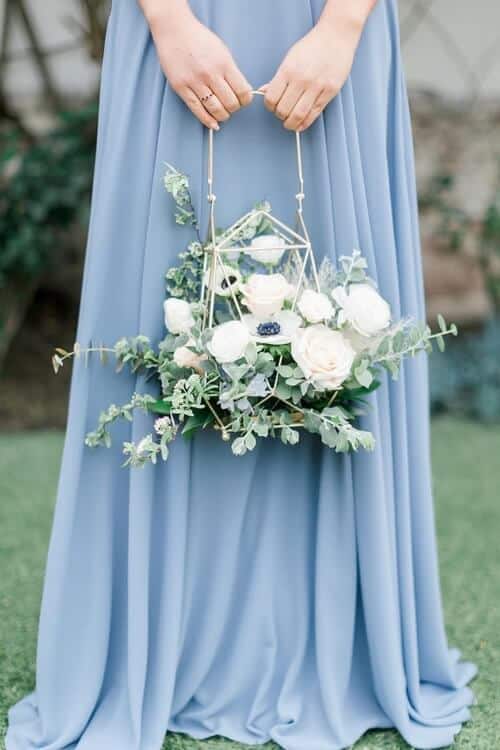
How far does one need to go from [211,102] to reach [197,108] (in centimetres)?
3

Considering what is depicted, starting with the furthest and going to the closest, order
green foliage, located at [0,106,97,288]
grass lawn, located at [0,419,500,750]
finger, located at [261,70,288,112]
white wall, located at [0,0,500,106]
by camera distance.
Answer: white wall, located at [0,0,500,106] < green foliage, located at [0,106,97,288] < grass lawn, located at [0,419,500,750] < finger, located at [261,70,288,112]

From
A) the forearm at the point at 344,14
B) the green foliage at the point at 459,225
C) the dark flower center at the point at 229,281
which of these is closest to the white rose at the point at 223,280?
the dark flower center at the point at 229,281

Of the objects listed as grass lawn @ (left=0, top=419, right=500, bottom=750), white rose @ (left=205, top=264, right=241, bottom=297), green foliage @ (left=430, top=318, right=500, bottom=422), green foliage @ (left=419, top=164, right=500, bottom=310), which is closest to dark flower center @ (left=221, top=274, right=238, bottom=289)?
white rose @ (left=205, top=264, right=241, bottom=297)

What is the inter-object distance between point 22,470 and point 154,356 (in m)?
2.08

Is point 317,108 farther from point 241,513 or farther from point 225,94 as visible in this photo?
point 241,513

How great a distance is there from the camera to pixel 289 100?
1662mm

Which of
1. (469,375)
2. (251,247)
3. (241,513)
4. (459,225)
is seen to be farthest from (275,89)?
(459,225)

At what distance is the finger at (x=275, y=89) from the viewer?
1.65 meters

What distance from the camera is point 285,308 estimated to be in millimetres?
1656

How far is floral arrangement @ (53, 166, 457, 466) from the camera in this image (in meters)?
1.58

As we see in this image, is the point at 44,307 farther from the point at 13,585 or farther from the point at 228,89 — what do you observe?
the point at 228,89

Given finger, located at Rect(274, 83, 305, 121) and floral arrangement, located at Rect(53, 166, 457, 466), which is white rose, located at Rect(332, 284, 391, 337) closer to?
floral arrangement, located at Rect(53, 166, 457, 466)

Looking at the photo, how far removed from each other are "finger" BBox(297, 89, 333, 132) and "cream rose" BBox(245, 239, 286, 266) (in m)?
0.19

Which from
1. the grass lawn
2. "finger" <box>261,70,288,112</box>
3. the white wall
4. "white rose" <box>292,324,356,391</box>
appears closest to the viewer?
"white rose" <box>292,324,356,391</box>
